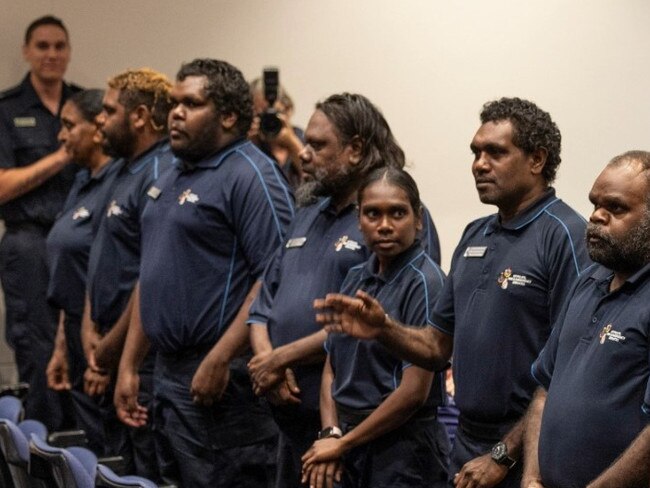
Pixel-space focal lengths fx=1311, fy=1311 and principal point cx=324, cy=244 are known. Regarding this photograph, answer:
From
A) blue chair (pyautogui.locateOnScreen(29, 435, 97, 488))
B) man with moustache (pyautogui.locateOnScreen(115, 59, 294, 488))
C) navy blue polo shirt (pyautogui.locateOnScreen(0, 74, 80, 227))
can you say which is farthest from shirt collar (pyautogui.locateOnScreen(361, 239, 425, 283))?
navy blue polo shirt (pyautogui.locateOnScreen(0, 74, 80, 227))

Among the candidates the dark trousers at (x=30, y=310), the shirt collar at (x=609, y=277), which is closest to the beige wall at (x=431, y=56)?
the dark trousers at (x=30, y=310)

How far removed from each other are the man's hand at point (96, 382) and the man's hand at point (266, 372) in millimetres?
1246

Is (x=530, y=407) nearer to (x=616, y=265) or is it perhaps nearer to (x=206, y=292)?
(x=616, y=265)

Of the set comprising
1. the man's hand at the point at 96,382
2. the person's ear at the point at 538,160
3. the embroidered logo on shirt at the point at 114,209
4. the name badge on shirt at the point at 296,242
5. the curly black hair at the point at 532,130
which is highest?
the curly black hair at the point at 532,130

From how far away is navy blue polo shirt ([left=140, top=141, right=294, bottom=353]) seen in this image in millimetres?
4352

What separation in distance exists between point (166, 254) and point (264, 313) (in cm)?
45

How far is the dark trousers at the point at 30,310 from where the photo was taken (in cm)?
624

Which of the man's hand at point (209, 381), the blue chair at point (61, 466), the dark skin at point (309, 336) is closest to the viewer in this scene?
the blue chair at point (61, 466)

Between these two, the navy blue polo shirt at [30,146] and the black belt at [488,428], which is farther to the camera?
the navy blue polo shirt at [30,146]

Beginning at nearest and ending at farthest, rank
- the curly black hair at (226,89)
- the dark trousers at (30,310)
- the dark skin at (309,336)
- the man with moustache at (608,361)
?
the man with moustache at (608,361), the dark skin at (309,336), the curly black hair at (226,89), the dark trousers at (30,310)

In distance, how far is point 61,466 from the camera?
12.0 ft

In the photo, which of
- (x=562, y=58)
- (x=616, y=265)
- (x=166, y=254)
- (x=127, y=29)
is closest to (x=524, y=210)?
(x=616, y=265)

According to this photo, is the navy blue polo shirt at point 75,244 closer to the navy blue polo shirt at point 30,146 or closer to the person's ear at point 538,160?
the navy blue polo shirt at point 30,146

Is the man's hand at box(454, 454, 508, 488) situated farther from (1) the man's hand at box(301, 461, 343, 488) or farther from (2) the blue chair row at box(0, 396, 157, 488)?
(2) the blue chair row at box(0, 396, 157, 488)
